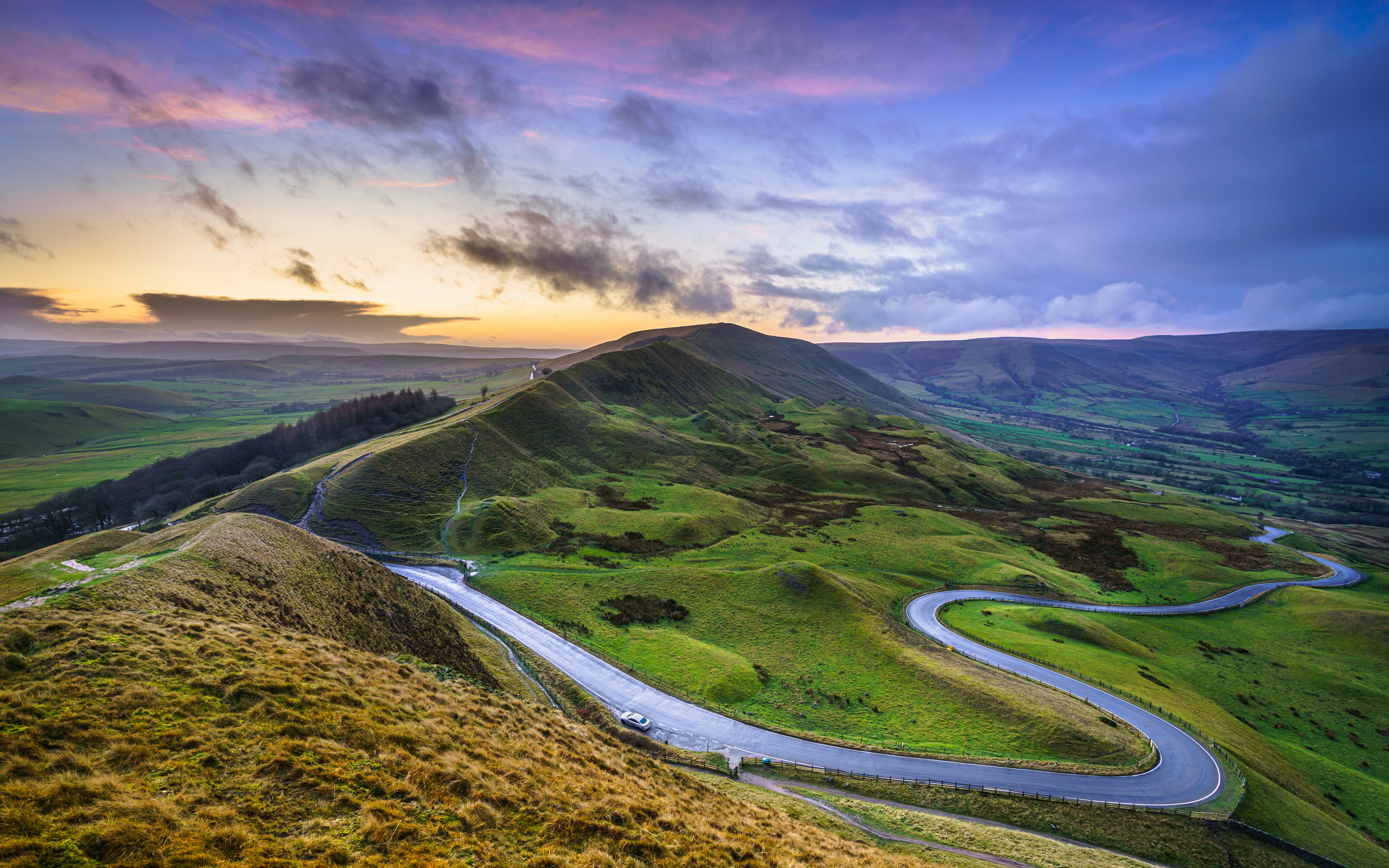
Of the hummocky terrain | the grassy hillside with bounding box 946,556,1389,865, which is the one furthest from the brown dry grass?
the grassy hillside with bounding box 946,556,1389,865

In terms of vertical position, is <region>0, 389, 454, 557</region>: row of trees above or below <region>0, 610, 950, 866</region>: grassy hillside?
below

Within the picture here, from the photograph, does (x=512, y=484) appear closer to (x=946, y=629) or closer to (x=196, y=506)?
(x=196, y=506)

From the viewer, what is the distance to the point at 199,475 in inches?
4857

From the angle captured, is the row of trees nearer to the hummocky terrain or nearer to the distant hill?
the distant hill

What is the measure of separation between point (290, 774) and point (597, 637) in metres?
39.5

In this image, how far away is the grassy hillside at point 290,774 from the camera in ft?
38.1

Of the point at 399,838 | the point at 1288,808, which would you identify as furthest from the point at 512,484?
Result: the point at 1288,808

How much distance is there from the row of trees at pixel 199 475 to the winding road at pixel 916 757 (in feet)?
320

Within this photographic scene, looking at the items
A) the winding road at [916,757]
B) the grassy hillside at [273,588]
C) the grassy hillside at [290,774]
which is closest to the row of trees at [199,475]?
the grassy hillside at [273,588]

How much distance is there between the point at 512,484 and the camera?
101m

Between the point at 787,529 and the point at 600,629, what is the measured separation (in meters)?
54.2

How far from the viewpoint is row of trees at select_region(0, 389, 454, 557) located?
3947 inches

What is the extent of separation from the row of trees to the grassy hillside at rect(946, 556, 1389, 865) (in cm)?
15191

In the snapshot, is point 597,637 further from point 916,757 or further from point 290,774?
point 290,774
